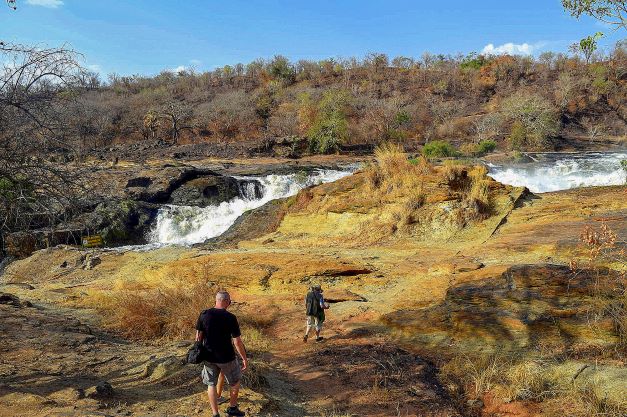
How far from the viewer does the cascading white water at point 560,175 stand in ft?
67.8

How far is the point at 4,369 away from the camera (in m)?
5.35

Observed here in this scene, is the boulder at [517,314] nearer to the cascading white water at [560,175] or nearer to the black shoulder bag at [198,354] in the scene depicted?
the black shoulder bag at [198,354]

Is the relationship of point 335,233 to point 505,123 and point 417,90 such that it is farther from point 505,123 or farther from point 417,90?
point 417,90

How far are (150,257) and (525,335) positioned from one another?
10430 mm

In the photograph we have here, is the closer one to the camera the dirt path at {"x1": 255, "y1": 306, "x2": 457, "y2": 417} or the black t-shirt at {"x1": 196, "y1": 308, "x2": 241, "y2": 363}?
the black t-shirt at {"x1": 196, "y1": 308, "x2": 241, "y2": 363}

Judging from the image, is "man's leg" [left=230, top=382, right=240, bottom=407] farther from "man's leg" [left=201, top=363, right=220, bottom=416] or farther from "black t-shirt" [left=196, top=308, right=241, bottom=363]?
"black t-shirt" [left=196, top=308, right=241, bottom=363]

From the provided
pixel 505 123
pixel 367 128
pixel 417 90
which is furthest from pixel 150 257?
pixel 417 90

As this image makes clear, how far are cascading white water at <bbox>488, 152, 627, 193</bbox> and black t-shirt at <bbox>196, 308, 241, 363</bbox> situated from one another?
62.4ft

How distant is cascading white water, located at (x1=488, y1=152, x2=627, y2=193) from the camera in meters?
20.7

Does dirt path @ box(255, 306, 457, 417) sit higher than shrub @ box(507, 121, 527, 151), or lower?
lower

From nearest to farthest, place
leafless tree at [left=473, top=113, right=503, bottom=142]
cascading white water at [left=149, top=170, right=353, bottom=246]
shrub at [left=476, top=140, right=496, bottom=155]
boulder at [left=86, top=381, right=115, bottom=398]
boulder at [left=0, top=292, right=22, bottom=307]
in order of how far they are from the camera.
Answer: boulder at [left=86, top=381, right=115, bottom=398] < boulder at [left=0, top=292, right=22, bottom=307] < cascading white water at [left=149, top=170, right=353, bottom=246] < shrub at [left=476, top=140, right=496, bottom=155] < leafless tree at [left=473, top=113, right=503, bottom=142]

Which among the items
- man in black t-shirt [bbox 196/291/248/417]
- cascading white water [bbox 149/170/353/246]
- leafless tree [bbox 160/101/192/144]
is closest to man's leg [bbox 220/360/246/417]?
man in black t-shirt [bbox 196/291/248/417]

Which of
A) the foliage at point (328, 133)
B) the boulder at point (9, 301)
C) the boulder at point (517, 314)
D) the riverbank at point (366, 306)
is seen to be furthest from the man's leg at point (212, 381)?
the foliage at point (328, 133)

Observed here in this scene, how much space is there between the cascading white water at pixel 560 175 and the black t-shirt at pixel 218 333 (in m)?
19.0
